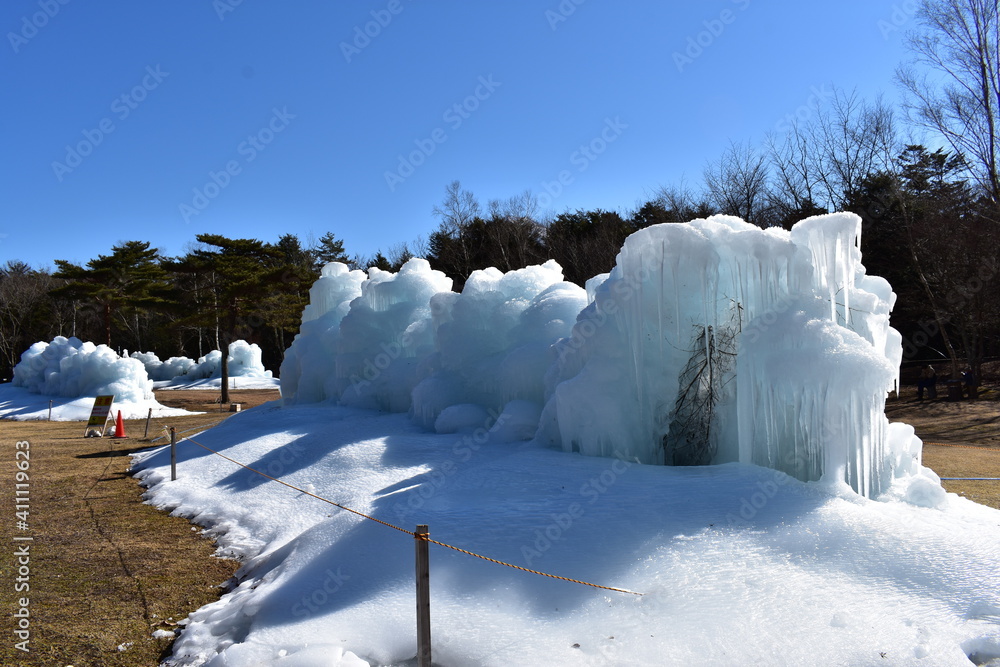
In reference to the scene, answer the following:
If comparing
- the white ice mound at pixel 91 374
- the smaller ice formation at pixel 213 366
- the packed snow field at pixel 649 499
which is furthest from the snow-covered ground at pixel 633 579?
the smaller ice formation at pixel 213 366

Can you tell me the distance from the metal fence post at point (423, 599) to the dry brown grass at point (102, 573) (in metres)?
1.91

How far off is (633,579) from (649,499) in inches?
43.7

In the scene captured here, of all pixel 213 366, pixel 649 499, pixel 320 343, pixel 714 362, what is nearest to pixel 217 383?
Result: pixel 213 366

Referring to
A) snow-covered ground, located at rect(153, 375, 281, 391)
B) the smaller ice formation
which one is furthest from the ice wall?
the smaller ice formation

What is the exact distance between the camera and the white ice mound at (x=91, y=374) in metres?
23.4

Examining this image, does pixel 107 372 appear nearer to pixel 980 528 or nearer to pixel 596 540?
pixel 596 540

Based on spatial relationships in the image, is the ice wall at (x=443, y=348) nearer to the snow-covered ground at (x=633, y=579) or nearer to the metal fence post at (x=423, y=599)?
the snow-covered ground at (x=633, y=579)

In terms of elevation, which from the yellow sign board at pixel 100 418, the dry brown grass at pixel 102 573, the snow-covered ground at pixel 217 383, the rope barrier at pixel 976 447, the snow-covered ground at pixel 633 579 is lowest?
the rope barrier at pixel 976 447

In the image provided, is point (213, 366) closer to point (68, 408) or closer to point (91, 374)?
point (91, 374)

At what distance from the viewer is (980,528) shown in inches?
182

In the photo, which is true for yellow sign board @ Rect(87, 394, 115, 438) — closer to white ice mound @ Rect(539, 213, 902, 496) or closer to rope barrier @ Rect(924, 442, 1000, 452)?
white ice mound @ Rect(539, 213, 902, 496)

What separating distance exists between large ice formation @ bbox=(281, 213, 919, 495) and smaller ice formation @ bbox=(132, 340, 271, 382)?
92.0 feet

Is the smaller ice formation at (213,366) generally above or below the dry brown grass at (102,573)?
above

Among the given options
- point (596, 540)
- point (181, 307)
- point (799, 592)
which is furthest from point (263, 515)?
point (181, 307)
